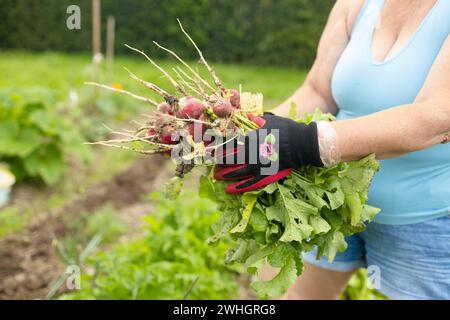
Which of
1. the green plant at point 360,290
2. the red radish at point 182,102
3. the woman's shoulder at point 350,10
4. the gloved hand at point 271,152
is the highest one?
the woman's shoulder at point 350,10

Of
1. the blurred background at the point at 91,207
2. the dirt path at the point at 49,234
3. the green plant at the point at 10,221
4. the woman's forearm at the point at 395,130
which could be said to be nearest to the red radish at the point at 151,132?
the woman's forearm at the point at 395,130

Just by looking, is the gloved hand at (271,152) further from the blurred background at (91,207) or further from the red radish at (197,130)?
the blurred background at (91,207)

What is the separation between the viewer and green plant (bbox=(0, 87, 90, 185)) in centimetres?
436

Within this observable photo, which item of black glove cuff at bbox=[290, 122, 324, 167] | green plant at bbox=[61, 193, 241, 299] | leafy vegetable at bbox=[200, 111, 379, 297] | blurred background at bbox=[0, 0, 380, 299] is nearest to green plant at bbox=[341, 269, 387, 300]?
blurred background at bbox=[0, 0, 380, 299]

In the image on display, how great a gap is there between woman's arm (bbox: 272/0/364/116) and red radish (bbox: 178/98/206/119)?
1.44 feet

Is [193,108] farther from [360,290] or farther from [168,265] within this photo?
[360,290]

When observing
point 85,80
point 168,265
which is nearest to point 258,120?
point 168,265

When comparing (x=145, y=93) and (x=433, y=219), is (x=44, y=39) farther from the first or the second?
(x=433, y=219)

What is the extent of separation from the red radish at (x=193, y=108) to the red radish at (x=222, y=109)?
0.14 ft

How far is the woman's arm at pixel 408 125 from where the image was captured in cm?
149

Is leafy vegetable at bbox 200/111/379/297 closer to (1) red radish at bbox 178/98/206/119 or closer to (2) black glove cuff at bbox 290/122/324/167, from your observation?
(2) black glove cuff at bbox 290/122/324/167

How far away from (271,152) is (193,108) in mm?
253

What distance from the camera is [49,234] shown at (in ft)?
12.2

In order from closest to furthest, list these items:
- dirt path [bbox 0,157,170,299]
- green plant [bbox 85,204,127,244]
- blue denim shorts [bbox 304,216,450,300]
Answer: blue denim shorts [bbox 304,216,450,300] → dirt path [bbox 0,157,170,299] → green plant [bbox 85,204,127,244]
